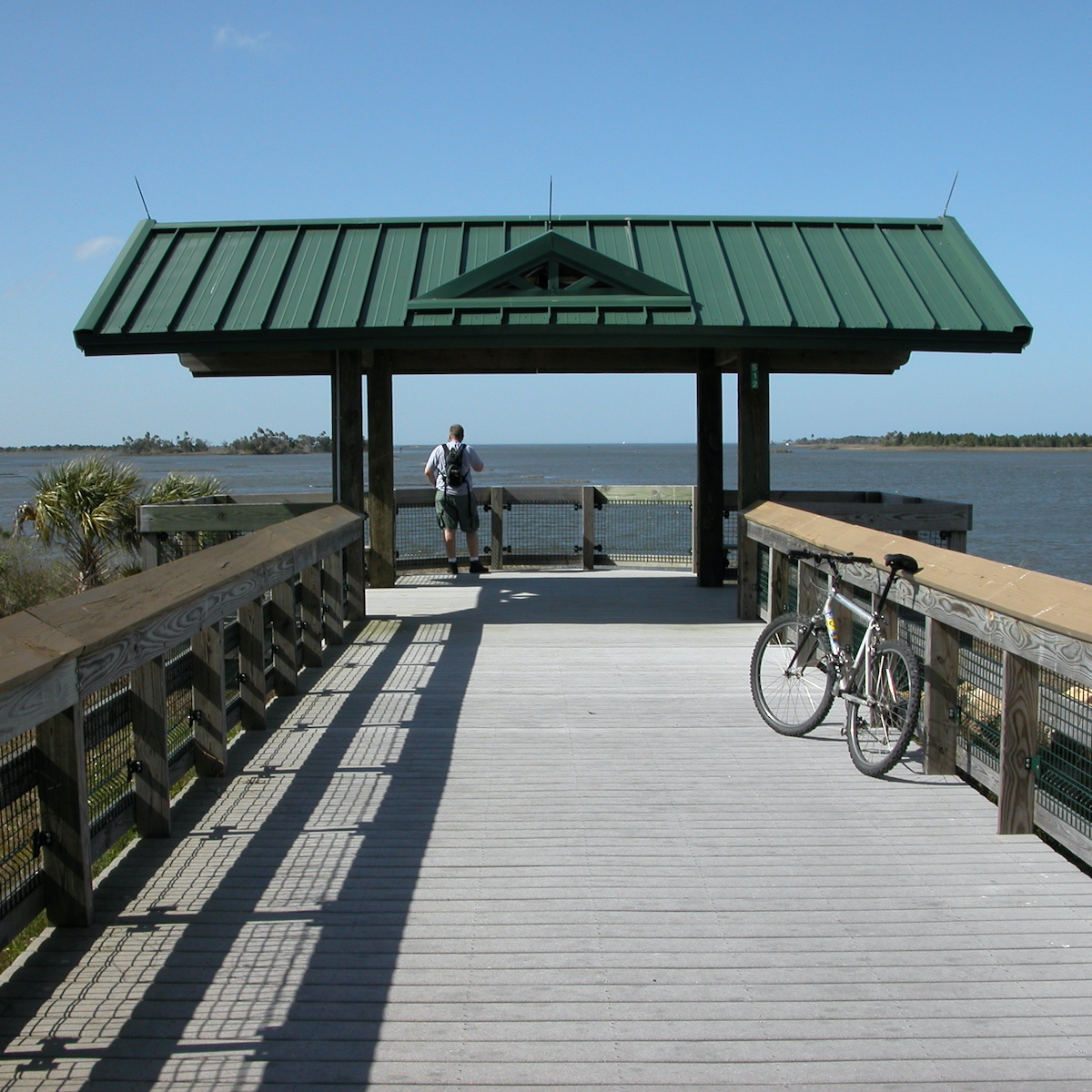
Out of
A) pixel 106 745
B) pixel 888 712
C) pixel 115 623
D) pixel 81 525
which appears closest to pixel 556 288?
pixel 888 712

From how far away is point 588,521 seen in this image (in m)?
14.8

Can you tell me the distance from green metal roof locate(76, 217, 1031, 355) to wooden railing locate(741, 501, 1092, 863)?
400cm

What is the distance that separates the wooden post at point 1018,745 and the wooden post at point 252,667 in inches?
146

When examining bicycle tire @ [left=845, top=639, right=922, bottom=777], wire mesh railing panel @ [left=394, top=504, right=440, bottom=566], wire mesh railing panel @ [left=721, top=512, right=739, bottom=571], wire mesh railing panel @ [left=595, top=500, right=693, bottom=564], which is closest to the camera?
bicycle tire @ [left=845, top=639, right=922, bottom=777]

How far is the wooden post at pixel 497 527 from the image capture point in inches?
568

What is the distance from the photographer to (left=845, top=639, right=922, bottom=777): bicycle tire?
204 inches

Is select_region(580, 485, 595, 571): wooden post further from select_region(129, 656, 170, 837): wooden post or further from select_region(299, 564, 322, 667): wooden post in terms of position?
select_region(129, 656, 170, 837): wooden post

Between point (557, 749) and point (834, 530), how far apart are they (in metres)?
2.36

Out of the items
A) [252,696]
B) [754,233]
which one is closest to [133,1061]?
[252,696]

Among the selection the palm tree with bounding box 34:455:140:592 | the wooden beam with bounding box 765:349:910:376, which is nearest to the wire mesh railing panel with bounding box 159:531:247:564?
the wooden beam with bounding box 765:349:910:376

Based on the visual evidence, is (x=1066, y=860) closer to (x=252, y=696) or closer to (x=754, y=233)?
(x=252, y=696)

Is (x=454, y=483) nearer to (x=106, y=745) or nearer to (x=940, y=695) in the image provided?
(x=940, y=695)

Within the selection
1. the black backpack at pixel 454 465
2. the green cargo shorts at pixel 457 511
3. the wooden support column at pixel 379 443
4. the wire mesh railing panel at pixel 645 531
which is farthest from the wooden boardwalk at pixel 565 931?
the wire mesh railing panel at pixel 645 531

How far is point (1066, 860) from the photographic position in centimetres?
448
